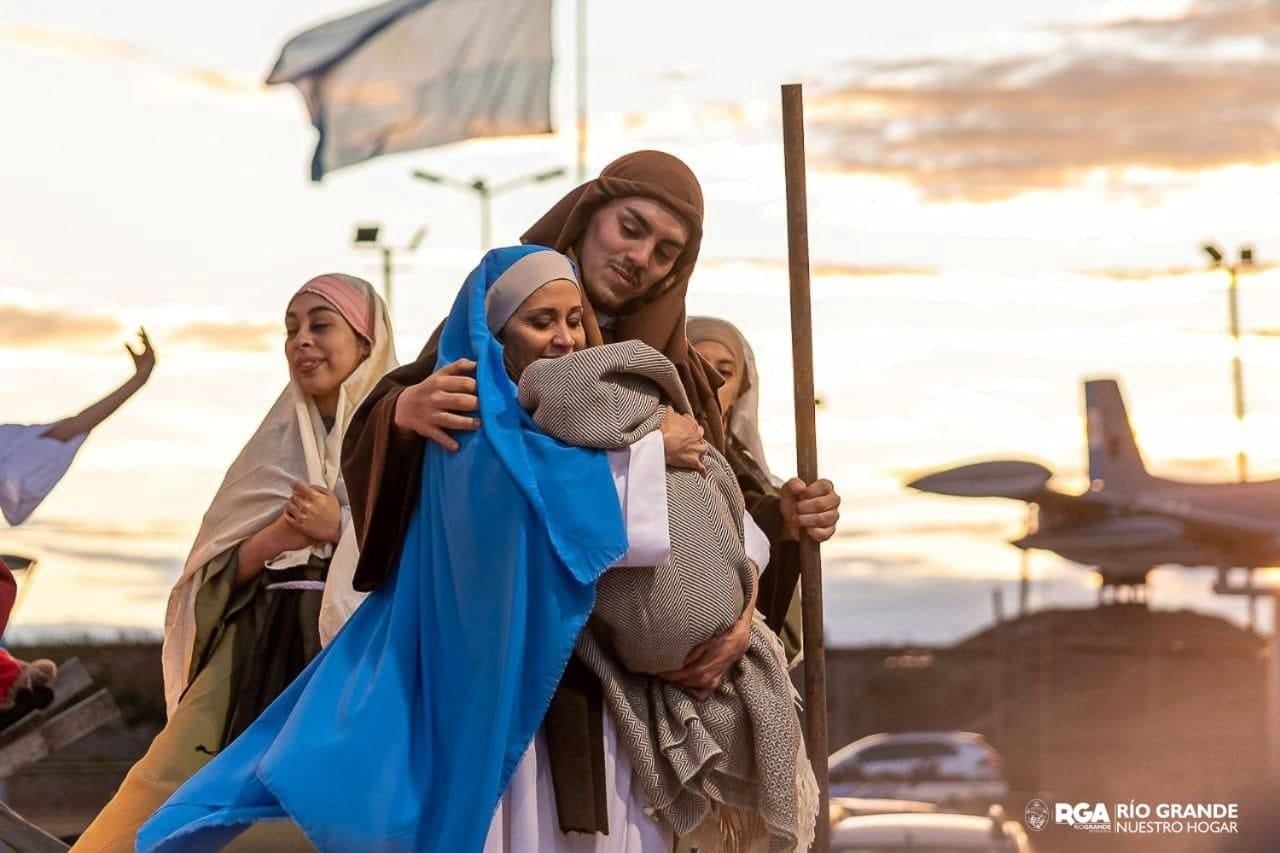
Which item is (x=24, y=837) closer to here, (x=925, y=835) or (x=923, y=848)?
(x=923, y=848)

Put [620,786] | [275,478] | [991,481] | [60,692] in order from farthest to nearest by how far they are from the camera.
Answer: [991,481]
[60,692]
[275,478]
[620,786]

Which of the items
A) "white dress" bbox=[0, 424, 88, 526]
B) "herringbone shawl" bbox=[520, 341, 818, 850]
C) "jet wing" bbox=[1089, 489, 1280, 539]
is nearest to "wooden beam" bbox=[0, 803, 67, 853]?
"white dress" bbox=[0, 424, 88, 526]

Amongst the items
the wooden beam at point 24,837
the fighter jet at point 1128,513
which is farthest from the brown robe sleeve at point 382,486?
the fighter jet at point 1128,513

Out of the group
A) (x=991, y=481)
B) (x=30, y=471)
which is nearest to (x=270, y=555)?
(x=30, y=471)

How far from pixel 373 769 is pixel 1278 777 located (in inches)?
846

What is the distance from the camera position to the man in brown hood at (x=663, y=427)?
4.17 m

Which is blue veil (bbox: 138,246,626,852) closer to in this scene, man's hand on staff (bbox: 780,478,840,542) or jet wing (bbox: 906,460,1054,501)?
man's hand on staff (bbox: 780,478,840,542)

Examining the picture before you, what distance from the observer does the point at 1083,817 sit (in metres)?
22.6

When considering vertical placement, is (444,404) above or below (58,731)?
above

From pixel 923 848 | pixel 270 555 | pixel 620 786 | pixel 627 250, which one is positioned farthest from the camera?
pixel 923 848

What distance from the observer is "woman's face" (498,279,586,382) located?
13.6ft

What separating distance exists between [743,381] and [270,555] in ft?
4.43

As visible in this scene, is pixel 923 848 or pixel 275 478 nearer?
pixel 275 478

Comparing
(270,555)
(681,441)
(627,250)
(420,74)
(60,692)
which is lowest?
(60,692)
